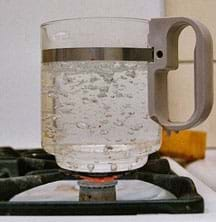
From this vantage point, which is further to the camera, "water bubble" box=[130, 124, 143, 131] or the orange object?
the orange object

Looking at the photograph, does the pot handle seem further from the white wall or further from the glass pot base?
the white wall

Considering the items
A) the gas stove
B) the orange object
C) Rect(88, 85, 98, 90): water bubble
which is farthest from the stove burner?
the orange object

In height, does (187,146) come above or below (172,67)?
below

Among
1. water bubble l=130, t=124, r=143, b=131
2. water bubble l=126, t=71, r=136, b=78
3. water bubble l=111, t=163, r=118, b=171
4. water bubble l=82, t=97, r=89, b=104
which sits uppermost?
water bubble l=126, t=71, r=136, b=78

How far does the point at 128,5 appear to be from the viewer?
3.53 ft

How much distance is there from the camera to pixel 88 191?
593 millimetres

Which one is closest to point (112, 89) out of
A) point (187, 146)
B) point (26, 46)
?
point (187, 146)

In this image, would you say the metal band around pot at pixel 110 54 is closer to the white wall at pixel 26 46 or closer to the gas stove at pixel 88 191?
the gas stove at pixel 88 191

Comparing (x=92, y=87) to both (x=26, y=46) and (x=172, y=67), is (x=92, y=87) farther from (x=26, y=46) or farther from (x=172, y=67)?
(x=26, y=46)

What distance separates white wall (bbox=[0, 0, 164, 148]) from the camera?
3.52 ft

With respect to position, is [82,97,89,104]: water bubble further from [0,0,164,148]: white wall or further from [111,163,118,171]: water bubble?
[0,0,164,148]: white wall

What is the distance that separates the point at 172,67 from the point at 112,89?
0.23 feet

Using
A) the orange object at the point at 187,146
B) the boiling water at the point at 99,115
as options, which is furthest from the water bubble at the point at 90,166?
the orange object at the point at 187,146

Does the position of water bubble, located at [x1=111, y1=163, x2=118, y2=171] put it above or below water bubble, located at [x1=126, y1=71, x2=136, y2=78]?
below
